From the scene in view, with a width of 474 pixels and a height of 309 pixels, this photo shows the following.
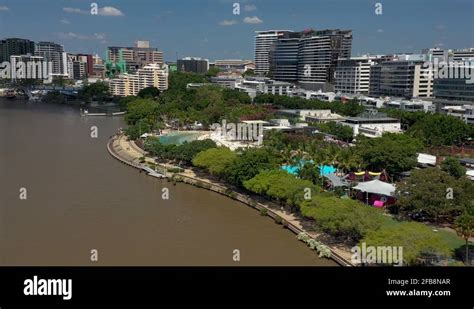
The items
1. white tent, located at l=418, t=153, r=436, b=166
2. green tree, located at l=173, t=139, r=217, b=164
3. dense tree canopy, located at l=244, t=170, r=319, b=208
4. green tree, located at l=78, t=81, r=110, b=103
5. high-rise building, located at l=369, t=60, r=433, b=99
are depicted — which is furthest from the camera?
green tree, located at l=78, t=81, r=110, b=103

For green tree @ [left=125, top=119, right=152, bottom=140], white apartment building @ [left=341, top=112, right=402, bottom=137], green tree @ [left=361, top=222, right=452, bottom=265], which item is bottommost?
green tree @ [left=361, top=222, right=452, bottom=265]

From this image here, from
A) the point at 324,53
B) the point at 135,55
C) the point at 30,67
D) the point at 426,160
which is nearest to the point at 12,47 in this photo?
the point at 30,67

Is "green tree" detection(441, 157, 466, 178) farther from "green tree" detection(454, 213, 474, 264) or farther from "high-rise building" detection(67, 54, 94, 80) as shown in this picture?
"high-rise building" detection(67, 54, 94, 80)

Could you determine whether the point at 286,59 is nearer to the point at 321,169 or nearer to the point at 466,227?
the point at 321,169

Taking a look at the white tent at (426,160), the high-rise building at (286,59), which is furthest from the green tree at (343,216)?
the high-rise building at (286,59)

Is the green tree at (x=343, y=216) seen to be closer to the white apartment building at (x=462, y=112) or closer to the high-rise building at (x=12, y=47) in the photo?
the white apartment building at (x=462, y=112)

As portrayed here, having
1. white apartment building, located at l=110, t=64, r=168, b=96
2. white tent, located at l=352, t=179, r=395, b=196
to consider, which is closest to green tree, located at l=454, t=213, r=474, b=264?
white tent, located at l=352, t=179, r=395, b=196

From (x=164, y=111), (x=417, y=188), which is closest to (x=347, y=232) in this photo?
(x=417, y=188)
